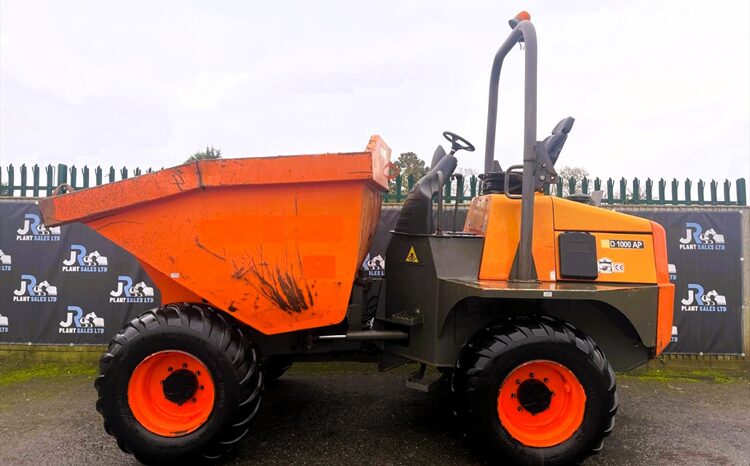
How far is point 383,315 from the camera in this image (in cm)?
409

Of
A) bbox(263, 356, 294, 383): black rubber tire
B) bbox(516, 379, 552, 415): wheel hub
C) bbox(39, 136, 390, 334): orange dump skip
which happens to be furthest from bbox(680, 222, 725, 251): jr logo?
bbox(263, 356, 294, 383): black rubber tire

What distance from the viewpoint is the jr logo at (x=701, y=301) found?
5688 millimetres

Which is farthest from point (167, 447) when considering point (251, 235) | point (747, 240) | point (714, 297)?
point (747, 240)

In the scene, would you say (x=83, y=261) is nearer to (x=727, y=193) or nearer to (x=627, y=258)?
(x=627, y=258)

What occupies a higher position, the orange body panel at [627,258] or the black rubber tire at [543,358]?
the orange body panel at [627,258]

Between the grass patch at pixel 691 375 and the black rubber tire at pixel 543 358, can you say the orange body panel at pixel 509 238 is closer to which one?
the black rubber tire at pixel 543 358

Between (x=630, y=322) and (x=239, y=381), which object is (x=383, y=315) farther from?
(x=630, y=322)

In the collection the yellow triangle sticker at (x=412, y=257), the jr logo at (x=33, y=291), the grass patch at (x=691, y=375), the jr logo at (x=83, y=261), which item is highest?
the yellow triangle sticker at (x=412, y=257)

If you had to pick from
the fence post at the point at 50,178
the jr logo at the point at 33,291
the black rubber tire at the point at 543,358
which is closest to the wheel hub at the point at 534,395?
the black rubber tire at the point at 543,358

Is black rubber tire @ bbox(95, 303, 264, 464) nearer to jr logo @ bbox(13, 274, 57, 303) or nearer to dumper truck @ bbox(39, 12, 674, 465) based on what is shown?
dumper truck @ bbox(39, 12, 674, 465)

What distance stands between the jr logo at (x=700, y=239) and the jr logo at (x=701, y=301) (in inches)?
18.4

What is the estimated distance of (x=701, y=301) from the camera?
570 centimetres

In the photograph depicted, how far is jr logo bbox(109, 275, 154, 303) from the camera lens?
18.6ft

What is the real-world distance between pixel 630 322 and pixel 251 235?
2739 mm
